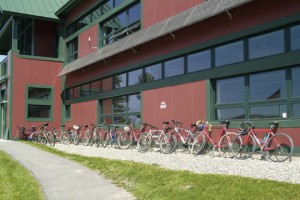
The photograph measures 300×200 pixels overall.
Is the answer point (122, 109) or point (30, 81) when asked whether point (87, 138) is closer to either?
point (122, 109)

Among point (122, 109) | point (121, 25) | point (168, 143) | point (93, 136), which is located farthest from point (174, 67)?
point (93, 136)

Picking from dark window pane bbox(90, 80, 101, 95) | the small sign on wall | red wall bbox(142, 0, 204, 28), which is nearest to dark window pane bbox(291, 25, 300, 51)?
red wall bbox(142, 0, 204, 28)

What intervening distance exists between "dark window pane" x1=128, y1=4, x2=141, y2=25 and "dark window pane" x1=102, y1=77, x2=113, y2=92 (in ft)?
10.5

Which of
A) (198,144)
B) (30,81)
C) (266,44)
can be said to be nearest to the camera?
(266,44)

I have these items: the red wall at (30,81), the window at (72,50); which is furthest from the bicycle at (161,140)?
the red wall at (30,81)

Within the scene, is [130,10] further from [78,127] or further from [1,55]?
[1,55]

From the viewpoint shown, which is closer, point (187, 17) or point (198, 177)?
point (198, 177)

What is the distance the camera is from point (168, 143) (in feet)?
43.3

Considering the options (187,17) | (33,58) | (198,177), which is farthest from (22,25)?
(198,177)

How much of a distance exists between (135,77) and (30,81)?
401 inches

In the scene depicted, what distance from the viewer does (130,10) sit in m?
18.4

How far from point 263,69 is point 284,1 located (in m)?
1.88

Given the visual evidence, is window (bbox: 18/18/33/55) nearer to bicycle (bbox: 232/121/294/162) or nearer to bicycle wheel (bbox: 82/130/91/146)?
bicycle wheel (bbox: 82/130/91/146)

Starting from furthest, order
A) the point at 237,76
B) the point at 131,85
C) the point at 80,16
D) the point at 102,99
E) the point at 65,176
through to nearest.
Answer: the point at 80,16 < the point at 102,99 < the point at 131,85 < the point at 237,76 < the point at 65,176
